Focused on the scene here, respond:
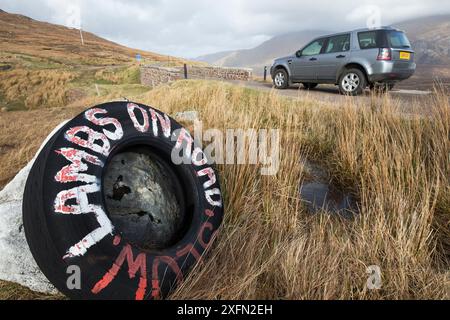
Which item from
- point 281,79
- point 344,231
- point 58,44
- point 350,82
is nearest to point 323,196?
point 344,231

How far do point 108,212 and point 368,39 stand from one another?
8.45 metres

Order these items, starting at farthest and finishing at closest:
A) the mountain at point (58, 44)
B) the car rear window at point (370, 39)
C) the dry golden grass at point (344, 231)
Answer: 1. the mountain at point (58, 44)
2. the car rear window at point (370, 39)
3. the dry golden grass at point (344, 231)

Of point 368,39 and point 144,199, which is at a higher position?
point 368,39

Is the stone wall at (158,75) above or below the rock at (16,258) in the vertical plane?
above

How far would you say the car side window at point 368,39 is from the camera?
7.93 m

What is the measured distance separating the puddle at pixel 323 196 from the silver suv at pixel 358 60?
518cm

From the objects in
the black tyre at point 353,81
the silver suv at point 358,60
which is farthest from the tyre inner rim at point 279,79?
the black tyre at point 353,81

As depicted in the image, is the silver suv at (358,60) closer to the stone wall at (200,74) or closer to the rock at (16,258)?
the stone wall at (200,74)

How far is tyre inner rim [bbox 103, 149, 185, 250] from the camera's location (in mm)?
2273

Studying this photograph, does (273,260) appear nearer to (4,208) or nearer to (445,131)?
(4,208)

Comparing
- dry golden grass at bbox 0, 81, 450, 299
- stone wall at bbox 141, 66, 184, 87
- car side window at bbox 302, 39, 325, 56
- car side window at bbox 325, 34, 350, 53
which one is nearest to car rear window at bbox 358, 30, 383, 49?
car side window at bbox 325, 34, 350, 53

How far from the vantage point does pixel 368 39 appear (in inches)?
320

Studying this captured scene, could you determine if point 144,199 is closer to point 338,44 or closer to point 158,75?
point 338,44

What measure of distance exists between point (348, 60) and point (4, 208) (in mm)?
8524
